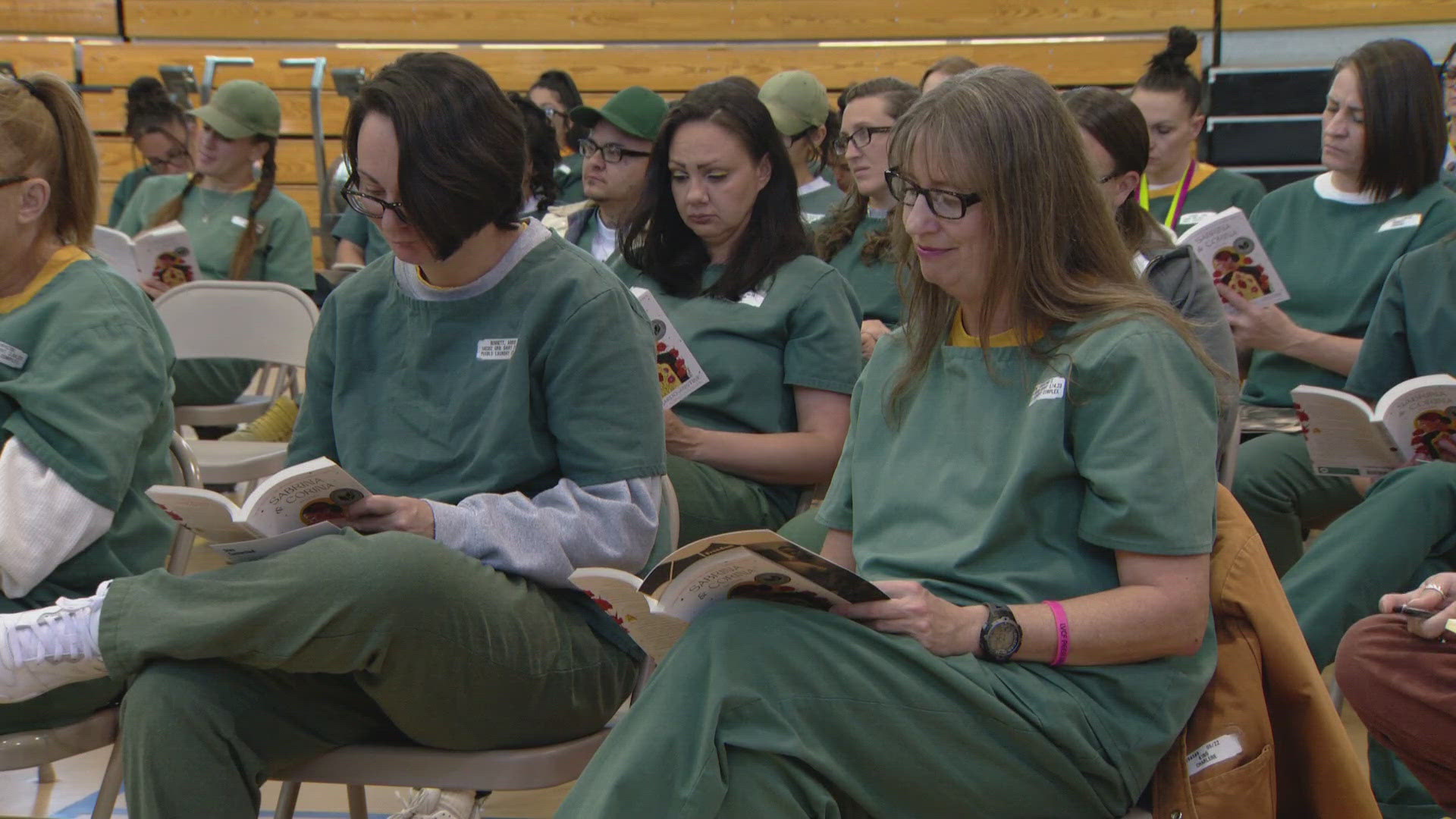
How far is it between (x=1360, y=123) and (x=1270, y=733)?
203 centimetres

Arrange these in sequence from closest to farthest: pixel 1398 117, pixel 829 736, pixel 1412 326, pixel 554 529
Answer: pixel 829 736
pixel 554 529
pixel 1412 326
pixel 1398 117

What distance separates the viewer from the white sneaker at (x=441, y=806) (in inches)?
82.2

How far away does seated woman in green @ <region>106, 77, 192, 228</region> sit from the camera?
581cm

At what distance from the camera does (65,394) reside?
1.61 metres

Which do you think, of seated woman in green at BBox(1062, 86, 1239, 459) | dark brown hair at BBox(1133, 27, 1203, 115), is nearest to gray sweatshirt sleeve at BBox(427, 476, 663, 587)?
seated woman in green at BBox(1062, 86, 1239, 459)

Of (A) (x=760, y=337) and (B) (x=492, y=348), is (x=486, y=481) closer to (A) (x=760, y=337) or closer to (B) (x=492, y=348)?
(B) (x=492, y=348)

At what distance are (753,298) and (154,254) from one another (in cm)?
217

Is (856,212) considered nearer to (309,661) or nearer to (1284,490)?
(1284,490)

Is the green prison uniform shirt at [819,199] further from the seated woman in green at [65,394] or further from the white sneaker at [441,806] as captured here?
the seated woman in green at [65,394]

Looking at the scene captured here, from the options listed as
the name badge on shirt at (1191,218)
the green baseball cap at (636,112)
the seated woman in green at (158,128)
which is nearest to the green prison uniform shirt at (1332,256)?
the name badge on shirt at (1191,218)

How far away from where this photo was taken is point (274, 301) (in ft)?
11.1

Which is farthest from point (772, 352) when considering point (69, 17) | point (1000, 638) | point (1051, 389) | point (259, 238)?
point (69, 17)

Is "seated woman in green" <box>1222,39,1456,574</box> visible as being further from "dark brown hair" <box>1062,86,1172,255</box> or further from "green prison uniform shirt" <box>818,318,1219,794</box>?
"green prison uniform shirt" <box>818,318,1219,794</box>

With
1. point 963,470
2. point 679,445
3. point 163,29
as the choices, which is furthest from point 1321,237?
point 163,29
